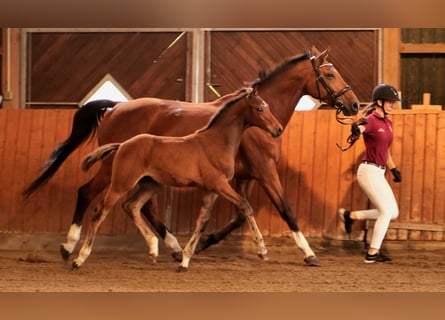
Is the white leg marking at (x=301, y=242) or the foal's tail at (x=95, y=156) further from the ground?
the foal's tail at (x=95, y=156)

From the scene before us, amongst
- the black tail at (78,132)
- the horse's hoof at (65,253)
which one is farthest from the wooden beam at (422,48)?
the horse's hoof at (65,253)

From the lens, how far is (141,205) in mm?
6449

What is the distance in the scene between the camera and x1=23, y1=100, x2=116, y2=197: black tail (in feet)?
23.7

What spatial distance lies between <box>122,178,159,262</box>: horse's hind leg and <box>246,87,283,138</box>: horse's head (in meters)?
1.10

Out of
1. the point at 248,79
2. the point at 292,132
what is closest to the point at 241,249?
the point at 292,132

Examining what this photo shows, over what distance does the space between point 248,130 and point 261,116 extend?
28.5 inches

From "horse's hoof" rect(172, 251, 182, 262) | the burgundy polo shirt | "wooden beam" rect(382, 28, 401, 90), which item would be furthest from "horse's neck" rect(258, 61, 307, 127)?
"wooden beam" rect(382, 28, 401, 90)

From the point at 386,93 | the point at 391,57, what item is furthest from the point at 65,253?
the point at 391,57

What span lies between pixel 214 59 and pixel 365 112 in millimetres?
2993

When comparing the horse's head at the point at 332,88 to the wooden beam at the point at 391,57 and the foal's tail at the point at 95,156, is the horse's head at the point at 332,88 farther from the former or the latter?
the wooden beam at the point at 391,57

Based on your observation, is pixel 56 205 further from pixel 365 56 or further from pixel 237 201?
pixel 365 56

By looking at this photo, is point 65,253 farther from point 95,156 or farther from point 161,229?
point 95,156

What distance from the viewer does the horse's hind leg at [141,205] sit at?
20.5ft

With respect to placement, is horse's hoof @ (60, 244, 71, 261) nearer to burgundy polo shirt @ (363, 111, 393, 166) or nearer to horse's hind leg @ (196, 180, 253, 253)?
horse's hind leg @ (196, 180, 253, 253)
